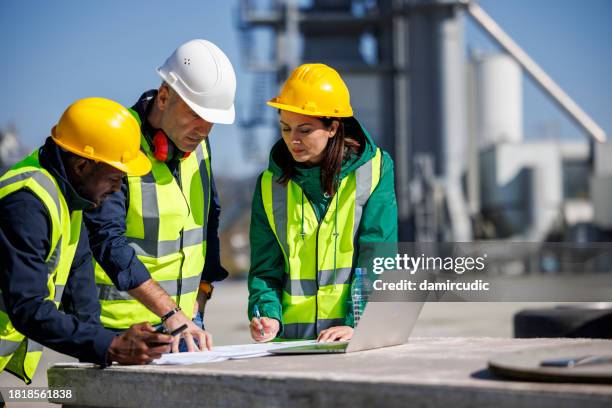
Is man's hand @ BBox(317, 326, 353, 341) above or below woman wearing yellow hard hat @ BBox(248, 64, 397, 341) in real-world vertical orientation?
below

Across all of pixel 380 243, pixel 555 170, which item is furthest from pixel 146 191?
pixel 555 170

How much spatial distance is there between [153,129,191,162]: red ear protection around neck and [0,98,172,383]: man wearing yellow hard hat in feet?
2.00

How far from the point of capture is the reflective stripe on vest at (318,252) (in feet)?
13.1

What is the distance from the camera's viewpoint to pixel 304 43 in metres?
32.8

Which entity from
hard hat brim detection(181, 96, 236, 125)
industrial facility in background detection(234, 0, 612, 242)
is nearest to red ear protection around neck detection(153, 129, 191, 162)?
hard hat brim detection(181, 96, 236, 125)

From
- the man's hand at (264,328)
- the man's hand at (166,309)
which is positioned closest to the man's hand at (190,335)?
the man's hand at (166,309)

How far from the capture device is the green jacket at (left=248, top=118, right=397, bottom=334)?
4.01 meters

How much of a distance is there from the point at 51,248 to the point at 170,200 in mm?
1056

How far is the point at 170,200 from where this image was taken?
408cm

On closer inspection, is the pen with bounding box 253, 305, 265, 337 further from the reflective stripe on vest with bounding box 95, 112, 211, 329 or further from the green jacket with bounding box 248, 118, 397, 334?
the reflective stripe on vest with bounding box 95, 112, 211, 329

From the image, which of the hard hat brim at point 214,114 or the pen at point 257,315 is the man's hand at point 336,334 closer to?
the pen at point 257,315

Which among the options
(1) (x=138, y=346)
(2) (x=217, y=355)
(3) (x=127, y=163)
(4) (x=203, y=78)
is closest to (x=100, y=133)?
(3) (x=127, y=163)

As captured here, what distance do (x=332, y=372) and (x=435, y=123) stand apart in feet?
87.7

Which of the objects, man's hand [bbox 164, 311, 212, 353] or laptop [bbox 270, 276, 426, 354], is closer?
laptop [bbox 270, 276, 426, 354]
